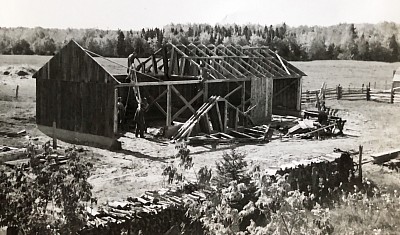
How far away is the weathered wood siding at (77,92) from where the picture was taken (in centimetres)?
1408

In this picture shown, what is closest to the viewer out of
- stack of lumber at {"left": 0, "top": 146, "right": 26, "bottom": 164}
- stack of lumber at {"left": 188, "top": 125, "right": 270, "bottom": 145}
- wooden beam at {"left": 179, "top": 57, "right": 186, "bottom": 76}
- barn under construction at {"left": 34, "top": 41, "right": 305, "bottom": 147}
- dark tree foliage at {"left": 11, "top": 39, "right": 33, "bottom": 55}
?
stack of lumber at {"left": 0, "top": 146, "right": 26, "bottom": 164}

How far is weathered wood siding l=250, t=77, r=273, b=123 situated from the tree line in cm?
410

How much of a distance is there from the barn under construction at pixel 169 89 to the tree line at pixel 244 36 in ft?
2.67

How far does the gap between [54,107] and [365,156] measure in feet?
29.7

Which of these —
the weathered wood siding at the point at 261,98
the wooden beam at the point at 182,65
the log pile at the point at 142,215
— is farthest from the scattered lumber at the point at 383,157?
the wooden beam at the point at 182,65

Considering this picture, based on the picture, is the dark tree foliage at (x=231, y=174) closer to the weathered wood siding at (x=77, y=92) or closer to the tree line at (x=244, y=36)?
the tree line at (x=244, y=36)

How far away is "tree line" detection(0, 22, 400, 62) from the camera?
33.0ft

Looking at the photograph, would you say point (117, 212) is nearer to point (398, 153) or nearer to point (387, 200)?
point (387, 200)

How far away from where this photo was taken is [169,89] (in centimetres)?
1630

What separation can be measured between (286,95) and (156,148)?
9889 mm

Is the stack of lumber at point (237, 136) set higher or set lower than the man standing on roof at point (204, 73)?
lower

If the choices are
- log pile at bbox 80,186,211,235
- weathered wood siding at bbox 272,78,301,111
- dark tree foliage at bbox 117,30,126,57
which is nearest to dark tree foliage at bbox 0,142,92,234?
log pile at bbox 80,186,211,235

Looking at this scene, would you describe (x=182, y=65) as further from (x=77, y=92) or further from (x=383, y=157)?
(x=383, y=157)

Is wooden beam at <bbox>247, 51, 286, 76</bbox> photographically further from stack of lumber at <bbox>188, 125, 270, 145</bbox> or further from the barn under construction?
stack of lumber at <bbox>188, 125, 270, 145</bbox>
